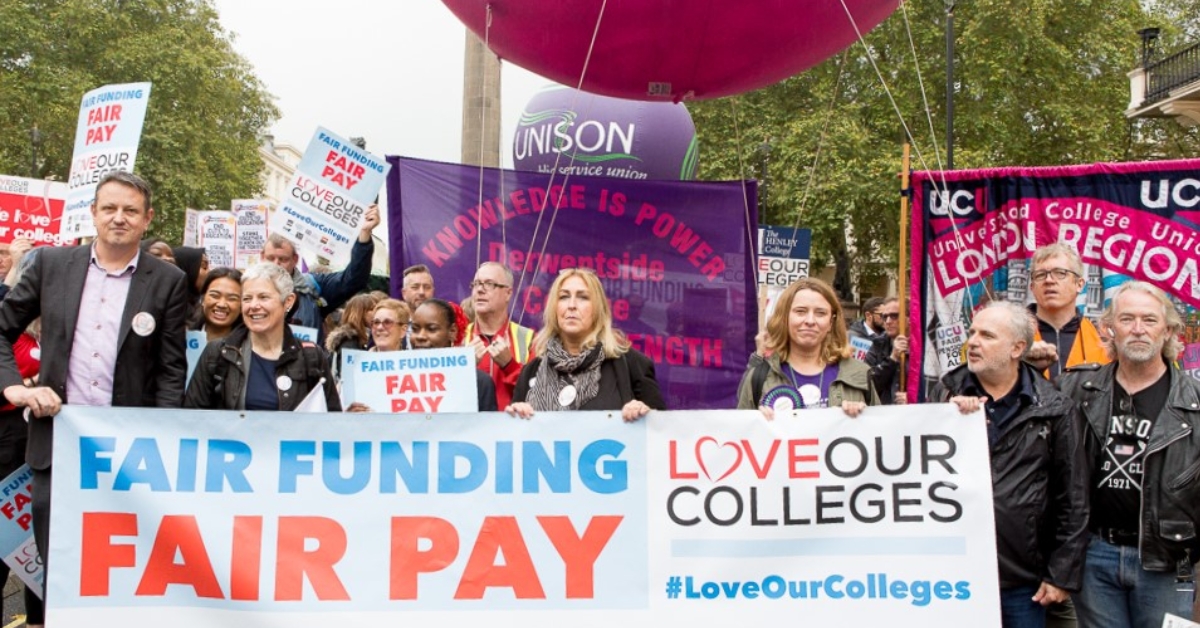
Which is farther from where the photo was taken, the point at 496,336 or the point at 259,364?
the point at 496,336

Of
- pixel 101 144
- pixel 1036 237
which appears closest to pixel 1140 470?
pixel 1036 237

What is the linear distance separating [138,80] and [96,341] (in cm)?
3085

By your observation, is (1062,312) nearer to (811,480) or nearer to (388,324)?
(811,480)

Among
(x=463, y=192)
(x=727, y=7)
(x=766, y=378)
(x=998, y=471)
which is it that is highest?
(x=727, y=7)

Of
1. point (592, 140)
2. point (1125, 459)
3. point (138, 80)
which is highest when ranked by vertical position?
point (138, 80)

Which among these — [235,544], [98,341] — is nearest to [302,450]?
[235,544]

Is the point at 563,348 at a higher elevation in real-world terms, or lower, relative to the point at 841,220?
lower

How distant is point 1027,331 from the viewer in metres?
3.69

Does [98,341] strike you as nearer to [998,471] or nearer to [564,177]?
[564,177]

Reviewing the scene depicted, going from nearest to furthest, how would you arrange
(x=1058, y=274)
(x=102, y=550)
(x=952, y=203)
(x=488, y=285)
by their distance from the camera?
1. (x=102, y=550)
2. (x=1058, y=274)
3. (x=488, y=285)
4. (x=952, y=203)

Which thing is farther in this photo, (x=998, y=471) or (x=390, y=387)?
(x=390, y=387)

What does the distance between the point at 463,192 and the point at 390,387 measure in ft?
6.01

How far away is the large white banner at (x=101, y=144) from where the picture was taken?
590 cm

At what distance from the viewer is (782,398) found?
3998 mm
